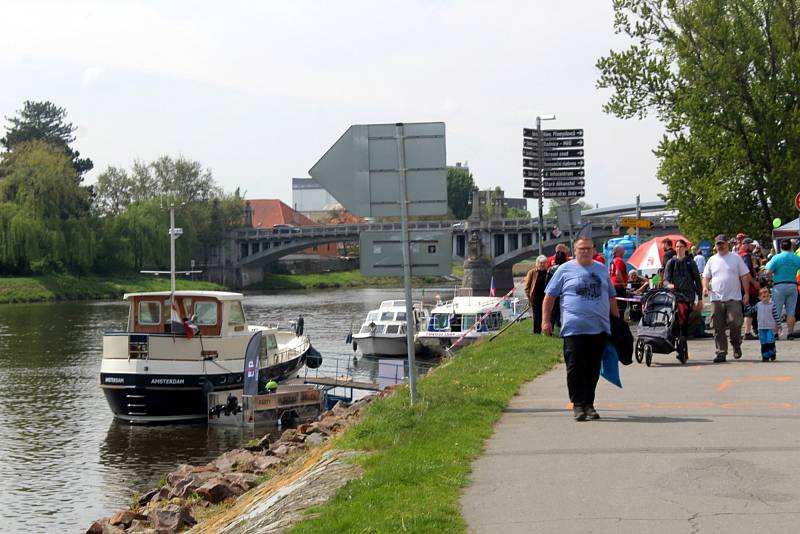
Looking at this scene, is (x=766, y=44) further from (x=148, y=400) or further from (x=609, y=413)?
(x=609, y=413)

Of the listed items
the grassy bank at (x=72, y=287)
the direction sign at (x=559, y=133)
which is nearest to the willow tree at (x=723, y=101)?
the direction sign at (x=559, y=133)

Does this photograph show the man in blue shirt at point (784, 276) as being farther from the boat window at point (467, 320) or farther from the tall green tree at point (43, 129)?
the tall green tree at point (43, 129)

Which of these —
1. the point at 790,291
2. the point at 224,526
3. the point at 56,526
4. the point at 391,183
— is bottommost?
the point at 56,526

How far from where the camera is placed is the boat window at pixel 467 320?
48.8 m

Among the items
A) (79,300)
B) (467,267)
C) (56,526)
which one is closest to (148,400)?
(56,526)

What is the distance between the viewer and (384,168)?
1273cm

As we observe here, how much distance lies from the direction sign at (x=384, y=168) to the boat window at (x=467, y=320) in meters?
36.1

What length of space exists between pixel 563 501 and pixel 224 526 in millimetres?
4263

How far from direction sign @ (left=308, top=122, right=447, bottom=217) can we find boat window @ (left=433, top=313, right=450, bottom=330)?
119 ft

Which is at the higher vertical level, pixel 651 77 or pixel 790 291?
pixel 651 77

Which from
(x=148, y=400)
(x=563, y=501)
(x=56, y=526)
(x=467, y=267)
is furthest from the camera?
(x=467, y=267)

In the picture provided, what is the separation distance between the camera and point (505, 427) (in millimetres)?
11492

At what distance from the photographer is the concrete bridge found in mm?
95250

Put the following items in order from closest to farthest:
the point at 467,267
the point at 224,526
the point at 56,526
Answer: the point at 224,526 → the point at 56,526 → the point at 467,267
